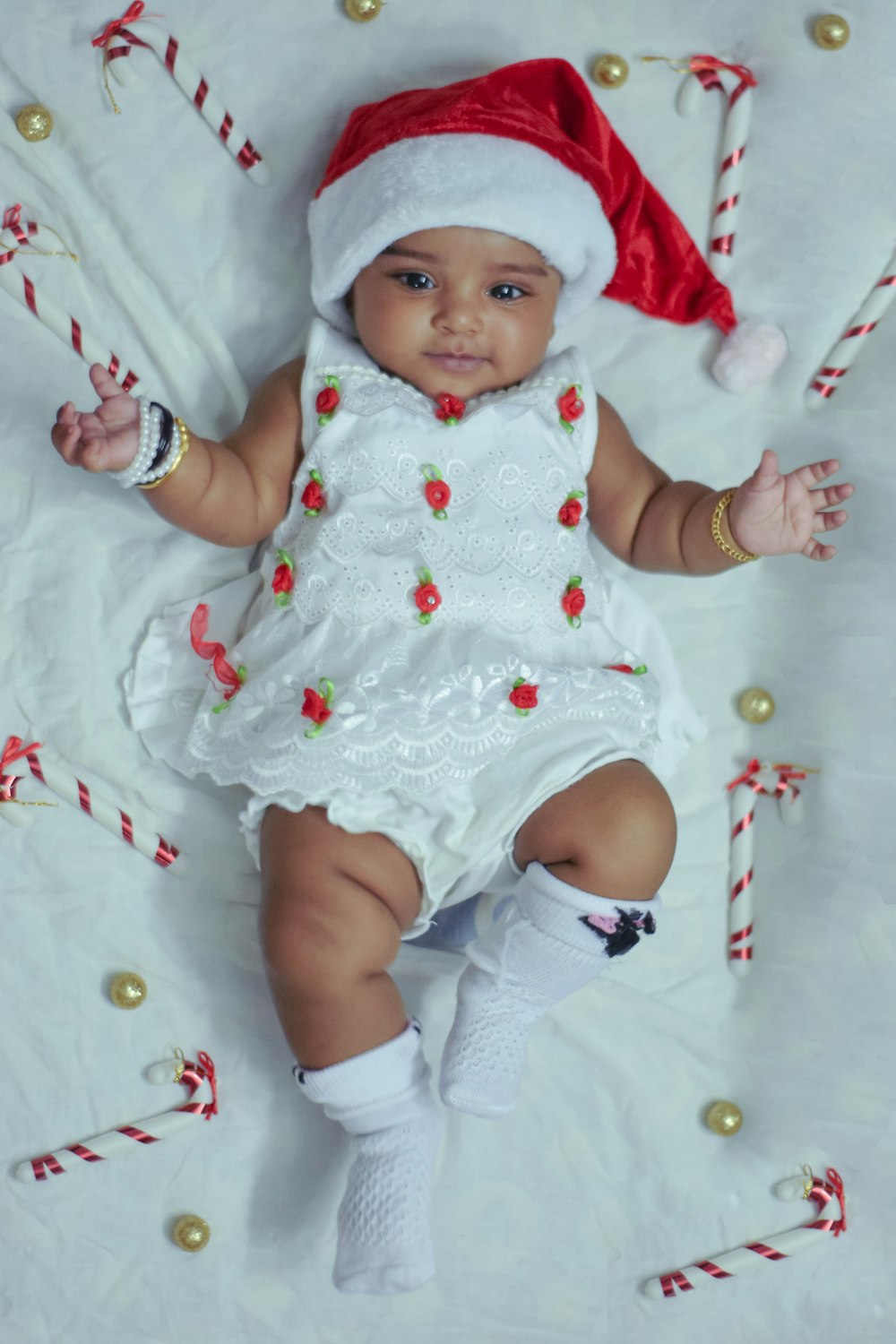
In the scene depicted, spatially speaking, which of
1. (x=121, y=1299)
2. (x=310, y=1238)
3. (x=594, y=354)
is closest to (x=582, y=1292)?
(x=310, y=1238)

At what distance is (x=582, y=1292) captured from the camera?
1521 mm

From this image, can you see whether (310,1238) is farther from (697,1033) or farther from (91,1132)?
(697,1033)

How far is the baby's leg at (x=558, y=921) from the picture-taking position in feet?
4.56

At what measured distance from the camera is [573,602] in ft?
4.90

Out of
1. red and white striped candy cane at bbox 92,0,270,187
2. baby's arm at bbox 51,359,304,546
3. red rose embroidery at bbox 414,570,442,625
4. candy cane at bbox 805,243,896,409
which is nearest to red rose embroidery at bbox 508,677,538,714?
red rose embroidery at bbox 414,570,442,625

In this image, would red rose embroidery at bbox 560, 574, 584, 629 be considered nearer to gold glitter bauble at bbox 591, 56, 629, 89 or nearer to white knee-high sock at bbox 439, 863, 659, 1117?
white knee-high sock at bbox 439, 863, 659, 1117

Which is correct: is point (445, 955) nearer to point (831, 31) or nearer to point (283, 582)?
point (283, 582)

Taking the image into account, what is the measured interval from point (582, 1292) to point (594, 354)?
103 cm

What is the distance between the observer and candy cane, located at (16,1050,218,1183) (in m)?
1.47

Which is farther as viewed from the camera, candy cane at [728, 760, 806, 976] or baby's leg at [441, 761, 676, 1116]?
candy cane at [728, 760, 806, 976]

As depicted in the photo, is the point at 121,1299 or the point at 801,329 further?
the point at 801,329

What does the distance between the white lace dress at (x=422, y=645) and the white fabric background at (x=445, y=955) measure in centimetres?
14

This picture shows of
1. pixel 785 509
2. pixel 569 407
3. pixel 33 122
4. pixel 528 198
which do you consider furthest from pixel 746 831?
pixel 33 122

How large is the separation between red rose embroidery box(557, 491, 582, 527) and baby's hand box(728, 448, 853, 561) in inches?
6.5
